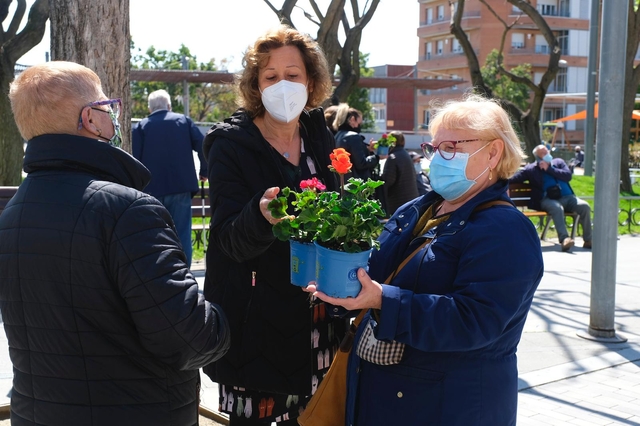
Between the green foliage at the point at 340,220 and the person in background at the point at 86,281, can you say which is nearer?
the person in background at the point at 86,281

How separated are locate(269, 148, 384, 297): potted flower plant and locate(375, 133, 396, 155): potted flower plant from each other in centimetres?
716

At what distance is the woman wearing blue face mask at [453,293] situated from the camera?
2.28m

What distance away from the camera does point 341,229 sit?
7.56 ft

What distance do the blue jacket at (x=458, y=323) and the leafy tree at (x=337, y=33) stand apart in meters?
8.01

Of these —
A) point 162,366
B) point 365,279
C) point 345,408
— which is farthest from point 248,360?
point 365,279

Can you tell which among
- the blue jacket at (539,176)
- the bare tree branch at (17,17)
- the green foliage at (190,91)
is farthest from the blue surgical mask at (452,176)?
the green foliage at (190,91)

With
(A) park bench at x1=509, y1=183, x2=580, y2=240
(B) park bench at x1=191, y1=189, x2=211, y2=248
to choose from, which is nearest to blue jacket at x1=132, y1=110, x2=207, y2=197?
(B) park bench at x1=191, y1=189, x2=211, y2=248

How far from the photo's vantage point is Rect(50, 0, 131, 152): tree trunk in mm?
3750

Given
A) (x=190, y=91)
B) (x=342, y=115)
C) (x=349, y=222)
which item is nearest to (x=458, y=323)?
(x=349, y=222)

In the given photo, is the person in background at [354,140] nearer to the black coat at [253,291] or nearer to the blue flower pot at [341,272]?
the black coat at [253,291]

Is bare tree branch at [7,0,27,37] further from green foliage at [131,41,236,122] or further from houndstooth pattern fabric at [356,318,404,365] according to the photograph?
green foliage at [131,41,236,122]

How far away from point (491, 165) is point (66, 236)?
1.40 m

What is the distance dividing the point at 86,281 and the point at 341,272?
75 cm

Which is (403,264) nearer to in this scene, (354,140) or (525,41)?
(354,140)
